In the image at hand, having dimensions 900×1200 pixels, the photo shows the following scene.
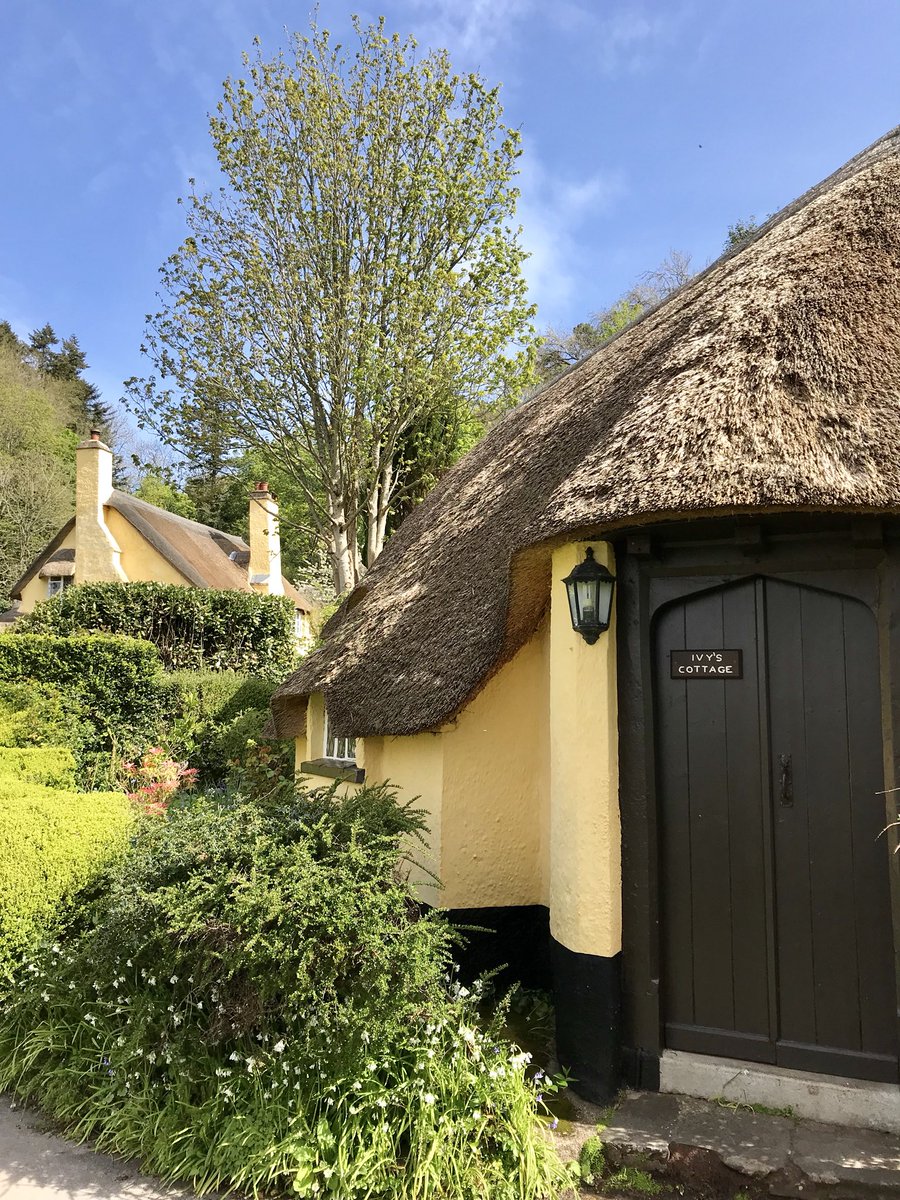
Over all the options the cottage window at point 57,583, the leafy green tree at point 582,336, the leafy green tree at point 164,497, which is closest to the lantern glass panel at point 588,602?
the cottage window at point 57,583

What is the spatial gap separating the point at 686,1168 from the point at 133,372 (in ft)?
44.1

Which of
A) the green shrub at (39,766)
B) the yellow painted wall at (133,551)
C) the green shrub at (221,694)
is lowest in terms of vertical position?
the green shrub at (39,766)

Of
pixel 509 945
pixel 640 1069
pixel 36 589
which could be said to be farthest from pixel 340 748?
pixel 36 589

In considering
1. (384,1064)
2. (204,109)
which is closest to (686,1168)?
(384,1064)

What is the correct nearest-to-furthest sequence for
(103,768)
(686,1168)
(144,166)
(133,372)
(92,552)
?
(686,1168), (144,166), (103,768), (133,372), (92,552)

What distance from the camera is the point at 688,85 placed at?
24.9ft

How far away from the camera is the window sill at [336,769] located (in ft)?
20.9

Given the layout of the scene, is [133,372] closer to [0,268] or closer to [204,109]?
[204,109]

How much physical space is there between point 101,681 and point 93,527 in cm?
1015

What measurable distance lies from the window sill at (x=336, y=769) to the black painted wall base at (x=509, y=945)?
62.4 inches

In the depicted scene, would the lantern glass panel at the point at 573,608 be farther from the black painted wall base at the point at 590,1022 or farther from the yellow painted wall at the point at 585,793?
the black painted wall base at the point at 590,1022

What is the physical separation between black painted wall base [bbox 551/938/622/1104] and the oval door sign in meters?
1.64

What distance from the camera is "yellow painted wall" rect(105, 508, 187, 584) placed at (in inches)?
828

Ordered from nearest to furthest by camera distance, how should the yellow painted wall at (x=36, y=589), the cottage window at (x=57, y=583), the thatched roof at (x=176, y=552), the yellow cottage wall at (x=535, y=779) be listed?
the yellow cottage wall at (x=535, y=779) → the thatched roof at (x=176, y=552) → the cottage window at (x=57, y=583) → the yellow painted wall at (x=36, y=589)
